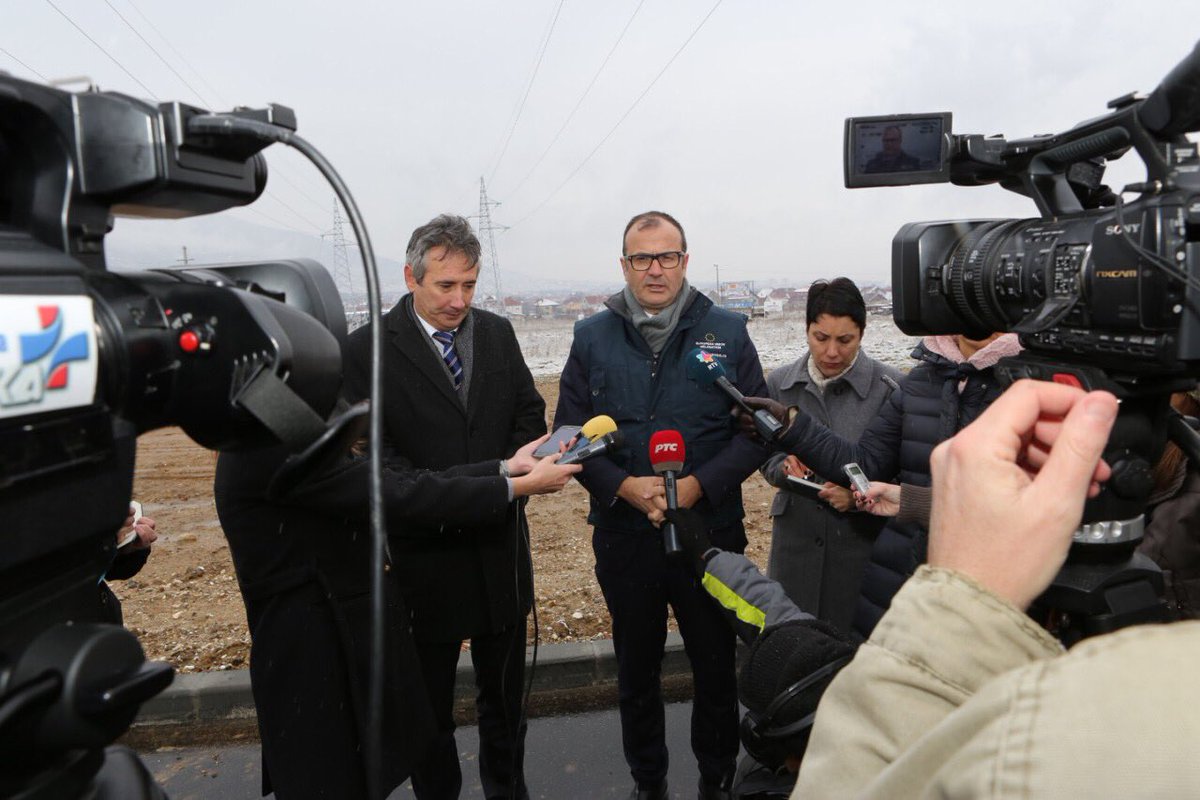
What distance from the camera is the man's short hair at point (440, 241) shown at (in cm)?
305

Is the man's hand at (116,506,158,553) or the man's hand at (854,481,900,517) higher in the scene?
the man's hand at (116,506,158,553)

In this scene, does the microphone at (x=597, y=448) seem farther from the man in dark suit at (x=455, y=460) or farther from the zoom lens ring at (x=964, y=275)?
the zoom lens ring at (x=964, y=275)

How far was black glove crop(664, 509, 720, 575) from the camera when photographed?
208cm

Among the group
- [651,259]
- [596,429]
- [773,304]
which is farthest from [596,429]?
[773,304]

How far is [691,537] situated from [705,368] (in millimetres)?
1022

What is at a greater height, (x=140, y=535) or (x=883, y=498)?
(x=140, y=535)

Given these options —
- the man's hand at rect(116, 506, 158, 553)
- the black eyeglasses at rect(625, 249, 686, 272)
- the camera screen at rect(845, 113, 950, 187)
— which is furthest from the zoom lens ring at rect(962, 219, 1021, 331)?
the man's hand at rect(116, 506, 158, 553)

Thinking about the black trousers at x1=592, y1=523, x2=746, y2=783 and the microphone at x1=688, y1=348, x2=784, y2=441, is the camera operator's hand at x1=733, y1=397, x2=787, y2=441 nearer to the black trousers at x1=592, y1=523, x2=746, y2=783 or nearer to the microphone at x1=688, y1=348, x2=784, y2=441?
the microphone at x1=688, y1=348, x2=784, y2=441

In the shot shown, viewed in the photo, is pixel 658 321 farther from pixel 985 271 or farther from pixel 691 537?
pixel 985 271

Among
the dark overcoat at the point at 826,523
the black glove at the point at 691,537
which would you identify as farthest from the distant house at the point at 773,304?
the black glove at the point at 691,537

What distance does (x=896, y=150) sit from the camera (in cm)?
184

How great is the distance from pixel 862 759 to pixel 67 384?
84cm

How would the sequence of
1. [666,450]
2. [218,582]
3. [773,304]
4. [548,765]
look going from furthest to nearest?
[773,304] < [218,582] < [548,765] < [666,450]

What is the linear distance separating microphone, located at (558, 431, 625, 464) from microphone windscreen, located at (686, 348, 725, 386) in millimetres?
505
